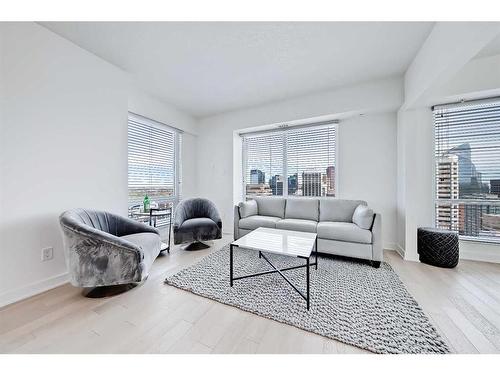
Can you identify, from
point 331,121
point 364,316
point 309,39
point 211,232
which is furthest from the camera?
point 331,121

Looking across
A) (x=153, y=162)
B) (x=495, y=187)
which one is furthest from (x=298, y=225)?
(x=153, y=162)

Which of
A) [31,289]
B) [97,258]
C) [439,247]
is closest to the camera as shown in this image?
[97,258]

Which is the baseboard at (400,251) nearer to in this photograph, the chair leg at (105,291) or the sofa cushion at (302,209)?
the sofa cushion at (302,209)

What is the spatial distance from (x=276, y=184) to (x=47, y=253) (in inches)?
134

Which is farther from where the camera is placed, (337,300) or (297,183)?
(297,183)

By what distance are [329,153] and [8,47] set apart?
13.4 ft

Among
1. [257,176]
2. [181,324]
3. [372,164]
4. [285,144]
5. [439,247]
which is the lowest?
[181,324]

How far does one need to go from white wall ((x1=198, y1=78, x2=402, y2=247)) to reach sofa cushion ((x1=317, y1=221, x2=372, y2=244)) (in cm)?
101

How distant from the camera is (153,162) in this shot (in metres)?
3.51

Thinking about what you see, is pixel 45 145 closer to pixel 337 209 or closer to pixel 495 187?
pixel 337 209
